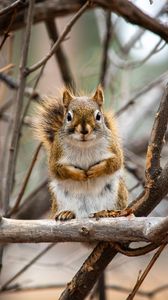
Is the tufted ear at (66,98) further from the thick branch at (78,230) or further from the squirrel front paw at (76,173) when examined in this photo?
the thick branch at (78,230)

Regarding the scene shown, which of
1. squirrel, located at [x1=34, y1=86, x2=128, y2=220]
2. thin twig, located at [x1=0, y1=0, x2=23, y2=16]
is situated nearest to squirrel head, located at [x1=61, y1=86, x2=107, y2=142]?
squirrel, located at [x1=34, y1=86, x2=128, y2=220]

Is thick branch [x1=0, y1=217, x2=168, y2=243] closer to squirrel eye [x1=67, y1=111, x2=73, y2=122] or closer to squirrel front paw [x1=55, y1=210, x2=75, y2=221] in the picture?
squirrel front paw [x1=55, y1=210, x2=75, y2=221]

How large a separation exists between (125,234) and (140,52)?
174 centimetres

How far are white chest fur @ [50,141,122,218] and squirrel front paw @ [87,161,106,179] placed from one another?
0.01m

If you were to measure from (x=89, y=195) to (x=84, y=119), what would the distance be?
214 millimetres

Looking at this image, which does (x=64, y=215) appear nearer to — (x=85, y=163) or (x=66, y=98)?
(x=85, y=163)

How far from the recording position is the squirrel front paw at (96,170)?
1888mm

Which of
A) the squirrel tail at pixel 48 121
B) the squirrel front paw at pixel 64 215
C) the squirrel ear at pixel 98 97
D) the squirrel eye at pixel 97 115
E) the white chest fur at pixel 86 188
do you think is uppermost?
the squirrel ear at pixel 98 97

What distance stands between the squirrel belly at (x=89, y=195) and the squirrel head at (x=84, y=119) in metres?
0.13

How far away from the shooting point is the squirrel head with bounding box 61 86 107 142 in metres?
1.87

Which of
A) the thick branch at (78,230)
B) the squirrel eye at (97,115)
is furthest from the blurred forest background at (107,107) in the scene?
the thick branch at (78,230)

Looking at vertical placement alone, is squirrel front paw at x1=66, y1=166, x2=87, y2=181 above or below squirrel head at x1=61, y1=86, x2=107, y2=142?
below

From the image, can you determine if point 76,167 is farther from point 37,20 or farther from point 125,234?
point 37,20

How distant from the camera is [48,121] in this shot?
2.10 meters
